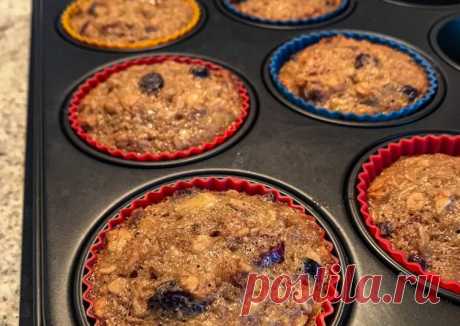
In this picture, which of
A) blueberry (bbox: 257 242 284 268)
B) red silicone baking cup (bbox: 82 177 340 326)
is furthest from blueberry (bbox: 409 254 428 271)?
blueberry (bbox: 257 242 284 268)

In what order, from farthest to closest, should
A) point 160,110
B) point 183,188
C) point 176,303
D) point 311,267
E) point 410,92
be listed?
point 410,92 → point 160,110 → point 183,188 → point 311,267 → point 176,303

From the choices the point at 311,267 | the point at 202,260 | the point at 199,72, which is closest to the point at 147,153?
the point at 199,72

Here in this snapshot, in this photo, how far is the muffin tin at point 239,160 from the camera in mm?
1357

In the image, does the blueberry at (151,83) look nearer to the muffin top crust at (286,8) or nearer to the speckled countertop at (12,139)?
the speckled countertop at (12,139)

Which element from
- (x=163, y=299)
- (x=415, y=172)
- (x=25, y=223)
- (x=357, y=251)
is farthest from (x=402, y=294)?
(x=25, y=223)

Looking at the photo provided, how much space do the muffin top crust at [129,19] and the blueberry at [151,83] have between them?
1.51 feet

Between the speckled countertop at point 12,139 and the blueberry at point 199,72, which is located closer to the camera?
the speckled countertop at point 12,139

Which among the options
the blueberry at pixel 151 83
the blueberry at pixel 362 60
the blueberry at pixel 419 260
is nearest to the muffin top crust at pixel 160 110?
the blueberry at pixel 151 83

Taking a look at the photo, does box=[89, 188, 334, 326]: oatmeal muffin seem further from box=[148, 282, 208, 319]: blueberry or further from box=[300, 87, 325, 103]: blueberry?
box=[300, 87, 325, 103]: blueberry

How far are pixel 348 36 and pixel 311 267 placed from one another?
4.63 ft

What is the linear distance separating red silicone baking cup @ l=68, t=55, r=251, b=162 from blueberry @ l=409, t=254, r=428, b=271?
0.78 metres

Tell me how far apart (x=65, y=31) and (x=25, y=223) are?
1.11m

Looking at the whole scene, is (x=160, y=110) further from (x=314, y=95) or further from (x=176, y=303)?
(x=176, y=303)

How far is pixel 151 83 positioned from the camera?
1938 mm
